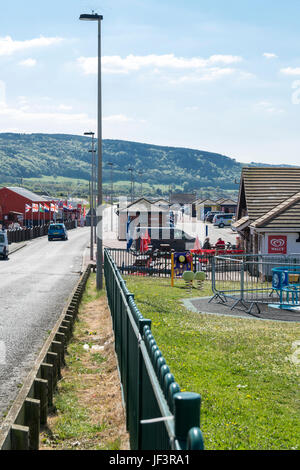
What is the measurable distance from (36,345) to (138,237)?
90.5 ft

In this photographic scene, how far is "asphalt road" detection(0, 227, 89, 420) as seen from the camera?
33.7ft

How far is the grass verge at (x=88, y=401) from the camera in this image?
7.04 metres

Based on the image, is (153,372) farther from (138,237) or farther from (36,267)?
(138,237)

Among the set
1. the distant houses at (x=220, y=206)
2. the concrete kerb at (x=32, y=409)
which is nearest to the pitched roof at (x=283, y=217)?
the concrete kerb at (x=32, y=409)

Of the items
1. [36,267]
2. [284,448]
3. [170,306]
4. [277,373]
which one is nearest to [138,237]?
[36,267]

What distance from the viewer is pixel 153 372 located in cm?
420

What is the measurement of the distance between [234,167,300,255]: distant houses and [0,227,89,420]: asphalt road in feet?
33.6

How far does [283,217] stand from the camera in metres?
29.4

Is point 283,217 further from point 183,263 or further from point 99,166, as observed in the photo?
point 99,166

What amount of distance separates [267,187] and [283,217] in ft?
15.4

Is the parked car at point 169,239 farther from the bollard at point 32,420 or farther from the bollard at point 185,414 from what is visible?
the bollard at point 185,414

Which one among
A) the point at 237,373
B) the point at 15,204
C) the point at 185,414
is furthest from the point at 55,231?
the point at 185,414

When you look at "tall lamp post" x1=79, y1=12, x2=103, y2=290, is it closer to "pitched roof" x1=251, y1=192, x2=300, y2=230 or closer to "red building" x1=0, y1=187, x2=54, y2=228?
"pitched roof" x1=251, y1=192, x2=300, y2=230

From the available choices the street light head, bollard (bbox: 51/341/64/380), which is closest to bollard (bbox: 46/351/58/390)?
bollard (bbox: 51/341/64/380)
